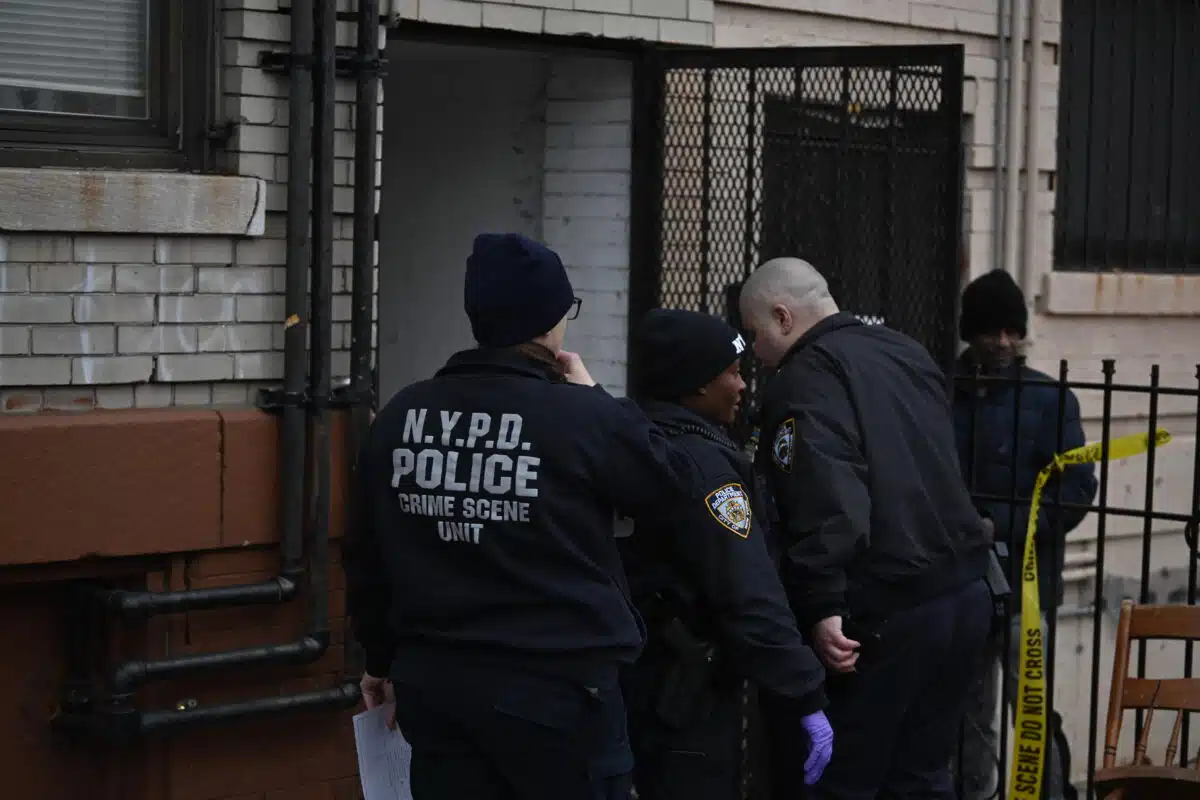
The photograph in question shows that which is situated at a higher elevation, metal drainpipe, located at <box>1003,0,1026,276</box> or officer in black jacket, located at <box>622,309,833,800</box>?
metal drainpipe, located at <box>1003,0,1026,276</box>

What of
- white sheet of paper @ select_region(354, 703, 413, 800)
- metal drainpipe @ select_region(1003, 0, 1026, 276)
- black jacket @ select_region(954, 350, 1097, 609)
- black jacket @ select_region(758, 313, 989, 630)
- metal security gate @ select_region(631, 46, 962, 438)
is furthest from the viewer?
metal drainpipe @ select_region(1003, 0, 1026, 276)

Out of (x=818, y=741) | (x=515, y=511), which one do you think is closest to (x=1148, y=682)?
(x=818, y=741)

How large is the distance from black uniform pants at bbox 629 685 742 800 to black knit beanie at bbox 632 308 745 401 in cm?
70

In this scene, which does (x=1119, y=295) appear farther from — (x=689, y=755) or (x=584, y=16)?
(x=689, y=755)

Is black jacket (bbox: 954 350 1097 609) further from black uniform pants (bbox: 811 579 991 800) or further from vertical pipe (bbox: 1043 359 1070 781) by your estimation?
black uniform pants (bbox: 811 579 991 800)

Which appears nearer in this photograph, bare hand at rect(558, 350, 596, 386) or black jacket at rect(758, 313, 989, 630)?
bare hand at rect(558, 350, 596, 386)

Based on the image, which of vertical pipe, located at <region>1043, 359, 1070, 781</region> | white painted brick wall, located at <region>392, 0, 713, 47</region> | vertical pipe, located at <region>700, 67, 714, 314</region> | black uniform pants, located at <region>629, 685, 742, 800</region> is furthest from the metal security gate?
black uniform pants, located at <region>629, 685, 742, 800</region>

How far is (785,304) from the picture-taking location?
4.67 m

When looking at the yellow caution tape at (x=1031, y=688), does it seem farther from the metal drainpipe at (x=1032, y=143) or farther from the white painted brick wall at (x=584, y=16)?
the metal drainpipe at (x=1032, y=143)

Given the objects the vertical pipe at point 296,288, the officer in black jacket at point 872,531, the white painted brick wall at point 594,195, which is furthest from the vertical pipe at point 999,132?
the vertical pipe at point 296,288

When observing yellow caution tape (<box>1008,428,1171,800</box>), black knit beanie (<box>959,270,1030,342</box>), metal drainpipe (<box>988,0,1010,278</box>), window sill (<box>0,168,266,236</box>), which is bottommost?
yellow caution tape (<box>1008,428,1171,800</box>)

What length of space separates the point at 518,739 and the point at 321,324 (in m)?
1.73

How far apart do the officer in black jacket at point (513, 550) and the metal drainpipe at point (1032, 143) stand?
4.28 metres

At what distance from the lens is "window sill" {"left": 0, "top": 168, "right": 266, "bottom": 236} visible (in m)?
4.44
